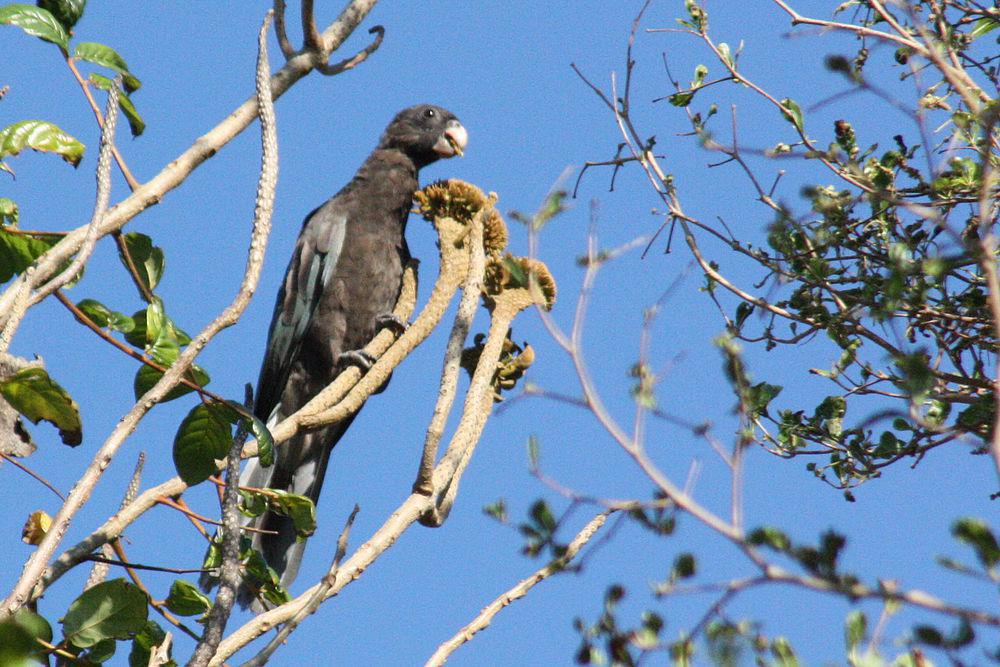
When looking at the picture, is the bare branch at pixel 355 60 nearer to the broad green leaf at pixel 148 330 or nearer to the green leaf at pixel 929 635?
the broad green leaf at pixel 148 330

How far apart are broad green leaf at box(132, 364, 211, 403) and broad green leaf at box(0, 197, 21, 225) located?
1.17ft

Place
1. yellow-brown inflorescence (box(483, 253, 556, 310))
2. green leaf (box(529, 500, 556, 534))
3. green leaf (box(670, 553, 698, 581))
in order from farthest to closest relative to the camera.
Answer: yellow-brown inflorescence (box(483, 253, 556, 310)) < green leaf (box(529, 500, 556, 534)) < green leaf (box(670, 553, 698, 581))

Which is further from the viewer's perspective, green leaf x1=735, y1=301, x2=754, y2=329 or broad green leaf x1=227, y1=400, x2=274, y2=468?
green leaf x1=735, y1=301, x2=754, y2=329

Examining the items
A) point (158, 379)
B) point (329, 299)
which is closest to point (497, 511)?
point (158, 379)

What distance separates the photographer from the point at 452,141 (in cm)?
470

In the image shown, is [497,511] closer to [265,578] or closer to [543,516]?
[543,516]

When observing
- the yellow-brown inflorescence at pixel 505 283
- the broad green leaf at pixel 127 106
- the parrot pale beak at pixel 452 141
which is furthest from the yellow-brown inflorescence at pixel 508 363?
the parrot pale beak at pixel 452 141

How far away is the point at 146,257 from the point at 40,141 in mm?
247

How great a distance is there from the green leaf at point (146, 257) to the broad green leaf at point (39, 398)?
0.93 feet

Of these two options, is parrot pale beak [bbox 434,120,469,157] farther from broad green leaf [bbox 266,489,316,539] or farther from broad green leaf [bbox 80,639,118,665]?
broad green leaf [bbox 80,639,118,665]

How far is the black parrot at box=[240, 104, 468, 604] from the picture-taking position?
396 cm

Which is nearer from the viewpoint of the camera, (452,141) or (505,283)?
(505,283)

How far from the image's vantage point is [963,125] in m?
2.21

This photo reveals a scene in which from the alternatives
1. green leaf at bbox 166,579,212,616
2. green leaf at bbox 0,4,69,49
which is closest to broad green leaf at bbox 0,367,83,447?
green leaf at bbox 166,579,212,616
